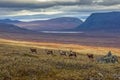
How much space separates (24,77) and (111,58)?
85.3 ft

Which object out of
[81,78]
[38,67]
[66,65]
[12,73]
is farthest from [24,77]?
[66,65]

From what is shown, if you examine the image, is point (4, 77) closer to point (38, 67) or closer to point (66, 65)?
point (38, 67)

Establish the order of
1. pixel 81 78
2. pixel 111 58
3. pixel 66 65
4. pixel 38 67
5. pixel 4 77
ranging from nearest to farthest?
pixel 4 77 < pixel 81 78 < pixel 38 67 < pixel 66 65 < pixel 111 58

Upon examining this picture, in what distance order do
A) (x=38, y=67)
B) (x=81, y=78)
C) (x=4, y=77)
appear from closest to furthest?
(x=4, y=77), (x=81, y=78), (x=38, y=67)

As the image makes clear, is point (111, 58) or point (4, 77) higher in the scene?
point (4, 77)

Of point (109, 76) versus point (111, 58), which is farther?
point (111, 58)

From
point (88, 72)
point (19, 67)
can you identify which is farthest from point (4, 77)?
point (88, 72)

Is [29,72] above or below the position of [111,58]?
above

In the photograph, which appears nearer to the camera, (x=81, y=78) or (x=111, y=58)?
(x=81, y=78)

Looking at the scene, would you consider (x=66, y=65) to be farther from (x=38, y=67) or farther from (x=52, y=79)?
(x=52, y=79)

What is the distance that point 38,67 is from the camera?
30.2m

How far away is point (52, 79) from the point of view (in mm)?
26672

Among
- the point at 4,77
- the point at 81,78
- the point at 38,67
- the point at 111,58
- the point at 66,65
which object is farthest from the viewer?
the point at 111,58

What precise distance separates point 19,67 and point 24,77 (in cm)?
282
